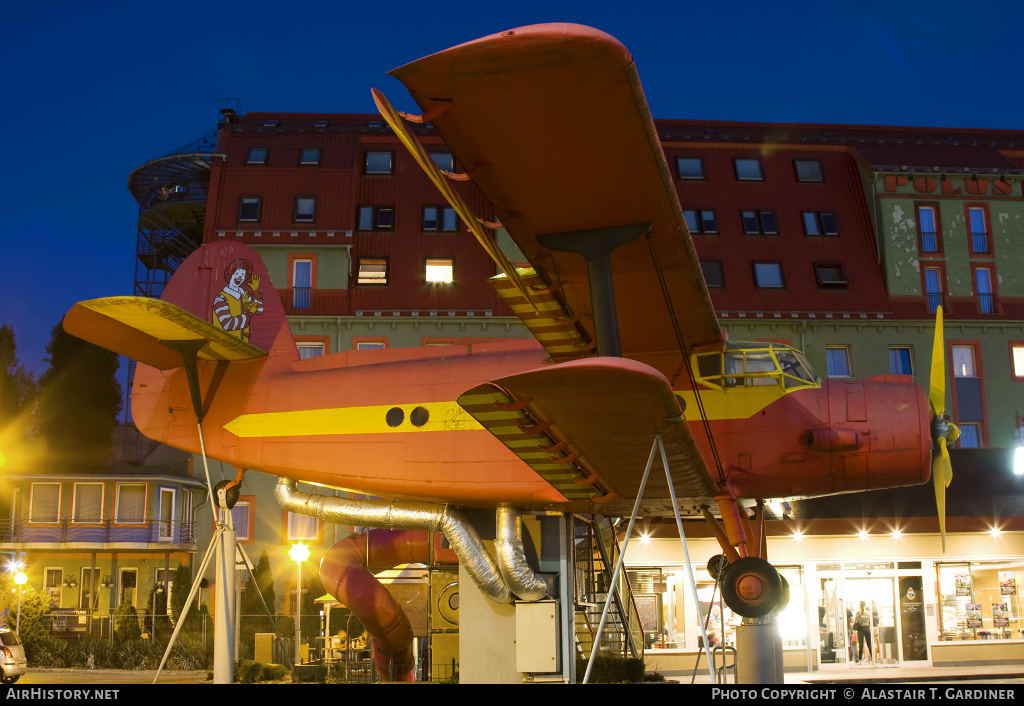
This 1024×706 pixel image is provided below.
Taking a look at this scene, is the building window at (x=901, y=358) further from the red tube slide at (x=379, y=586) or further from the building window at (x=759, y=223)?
the red tube slide at (x=379, y=586)

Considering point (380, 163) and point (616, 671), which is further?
point (380, 163)

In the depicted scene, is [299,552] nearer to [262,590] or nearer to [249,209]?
[262,590]

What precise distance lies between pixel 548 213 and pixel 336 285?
72.2 ft

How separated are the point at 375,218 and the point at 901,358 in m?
18.1

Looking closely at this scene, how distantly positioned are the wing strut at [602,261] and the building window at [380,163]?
79.6 feet

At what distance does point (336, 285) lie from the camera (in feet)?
97.3

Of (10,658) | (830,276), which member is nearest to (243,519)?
(10,658)

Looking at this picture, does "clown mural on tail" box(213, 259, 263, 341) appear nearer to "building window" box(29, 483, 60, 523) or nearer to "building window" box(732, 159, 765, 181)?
"building window" box(732, 159, 765, 181)

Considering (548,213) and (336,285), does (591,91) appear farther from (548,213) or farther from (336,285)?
(336,285)

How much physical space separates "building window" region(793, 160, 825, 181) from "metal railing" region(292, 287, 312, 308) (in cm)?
1774

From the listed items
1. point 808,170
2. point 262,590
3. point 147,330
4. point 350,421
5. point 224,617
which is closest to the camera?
point 224,617

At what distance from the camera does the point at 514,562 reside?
12.6 meters
